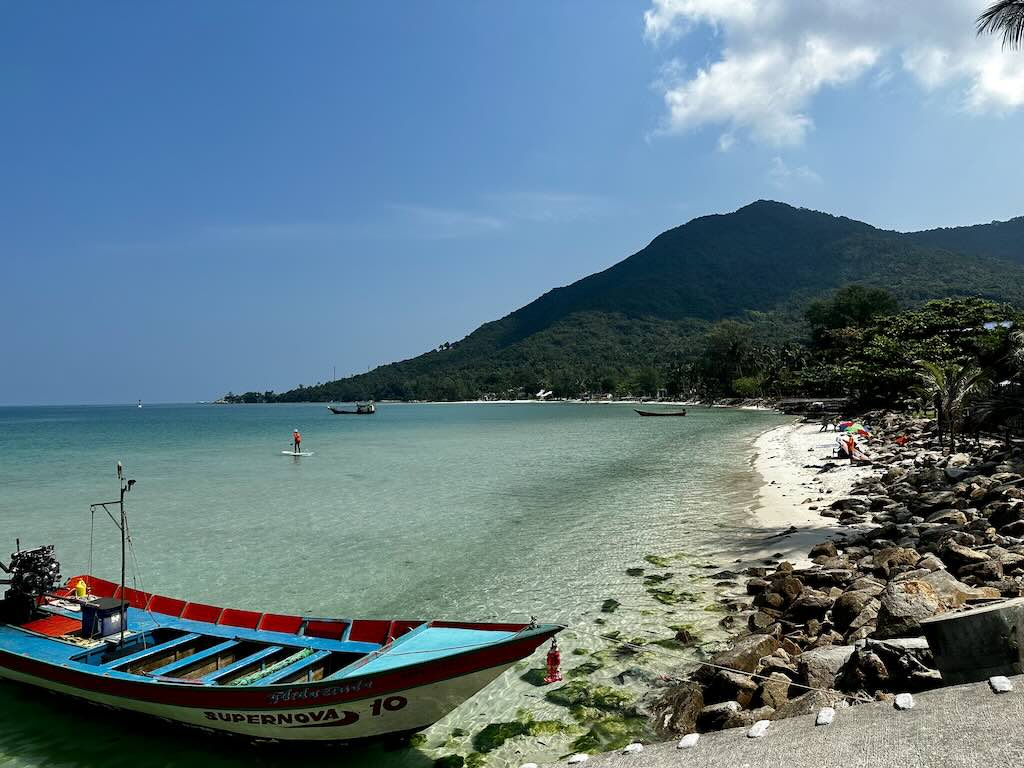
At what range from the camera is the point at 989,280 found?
177 metres

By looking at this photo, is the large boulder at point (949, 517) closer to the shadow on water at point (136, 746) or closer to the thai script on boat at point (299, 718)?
the shadow on water at point (136, 746)

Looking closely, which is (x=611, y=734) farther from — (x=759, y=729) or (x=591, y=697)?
(x=759, y=729)

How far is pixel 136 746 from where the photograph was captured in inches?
292

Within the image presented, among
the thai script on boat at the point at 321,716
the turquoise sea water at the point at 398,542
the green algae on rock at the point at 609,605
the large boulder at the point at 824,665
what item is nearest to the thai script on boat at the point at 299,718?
the thai script on boat at the point at 321,716

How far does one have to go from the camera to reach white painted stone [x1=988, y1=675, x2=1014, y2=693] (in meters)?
4.55

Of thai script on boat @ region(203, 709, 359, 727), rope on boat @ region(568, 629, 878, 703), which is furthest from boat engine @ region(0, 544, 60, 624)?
rope on boat @ region(568, 629, 878, 703)

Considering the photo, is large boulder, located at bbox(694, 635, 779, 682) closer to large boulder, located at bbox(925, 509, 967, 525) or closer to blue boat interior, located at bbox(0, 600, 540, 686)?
blue boat interior, located at bbox(0, 600, 540, 686)

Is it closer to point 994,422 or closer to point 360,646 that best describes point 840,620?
point 360,646

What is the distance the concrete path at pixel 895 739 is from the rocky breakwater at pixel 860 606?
58 cm

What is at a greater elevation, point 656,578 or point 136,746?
point 656,578

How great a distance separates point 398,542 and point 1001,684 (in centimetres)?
1561

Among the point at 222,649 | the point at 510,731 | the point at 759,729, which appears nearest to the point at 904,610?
the point at 759,729

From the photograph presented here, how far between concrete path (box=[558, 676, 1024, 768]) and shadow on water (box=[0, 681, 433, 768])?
3.42 meters

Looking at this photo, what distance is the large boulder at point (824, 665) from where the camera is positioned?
6.23 meters
